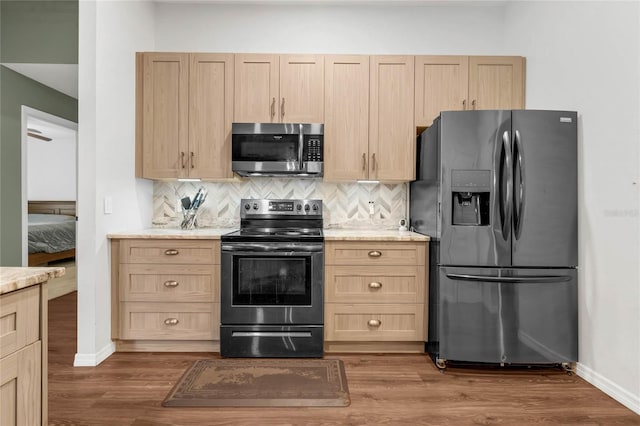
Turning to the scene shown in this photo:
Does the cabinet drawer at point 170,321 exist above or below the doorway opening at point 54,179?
below

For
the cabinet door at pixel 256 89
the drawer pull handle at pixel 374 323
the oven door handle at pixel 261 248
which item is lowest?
the drawer pull handle at pixel 374 323

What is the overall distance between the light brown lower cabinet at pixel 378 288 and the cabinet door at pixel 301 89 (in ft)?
3.69

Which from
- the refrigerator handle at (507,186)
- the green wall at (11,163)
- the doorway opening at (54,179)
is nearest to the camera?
the refrigerator handle at (507,186)

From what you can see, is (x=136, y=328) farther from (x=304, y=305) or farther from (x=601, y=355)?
(x=601, y=355)

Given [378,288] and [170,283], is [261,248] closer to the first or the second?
[170,283]

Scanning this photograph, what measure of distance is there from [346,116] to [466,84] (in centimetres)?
103

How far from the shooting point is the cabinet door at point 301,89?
10.0 ft

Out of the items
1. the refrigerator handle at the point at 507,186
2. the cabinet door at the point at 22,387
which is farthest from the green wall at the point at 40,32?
the refrigerator handle at the point at 507,186

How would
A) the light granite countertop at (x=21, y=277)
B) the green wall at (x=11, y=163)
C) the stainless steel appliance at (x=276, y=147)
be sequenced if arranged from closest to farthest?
the light granite countertop at (x=21, y=277), the stainless steel appliance at (x=276, y=147), the green wall at (x=11, y=163)

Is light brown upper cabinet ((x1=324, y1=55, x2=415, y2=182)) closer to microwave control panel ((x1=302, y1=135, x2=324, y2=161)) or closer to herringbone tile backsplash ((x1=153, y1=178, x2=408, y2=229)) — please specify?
microwave control panel ((x1=302, y1=135, x2=324, y2=161))

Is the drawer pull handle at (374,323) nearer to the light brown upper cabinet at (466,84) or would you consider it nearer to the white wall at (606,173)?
the white wall at (606,173)

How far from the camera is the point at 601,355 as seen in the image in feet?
7.45

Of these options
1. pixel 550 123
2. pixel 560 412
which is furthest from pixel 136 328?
pixel 550 123

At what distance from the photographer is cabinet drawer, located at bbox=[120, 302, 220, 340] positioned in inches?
108
